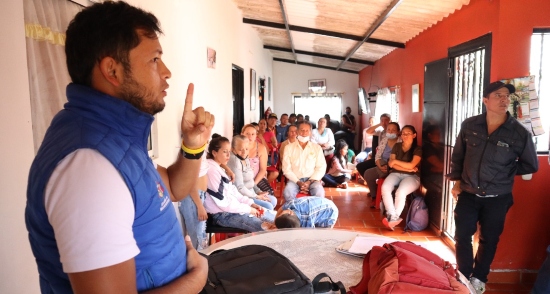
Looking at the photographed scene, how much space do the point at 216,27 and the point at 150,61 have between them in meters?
3.75

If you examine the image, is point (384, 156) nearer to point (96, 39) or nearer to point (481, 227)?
point (481, 227)

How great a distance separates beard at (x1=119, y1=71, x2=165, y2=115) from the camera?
83cm

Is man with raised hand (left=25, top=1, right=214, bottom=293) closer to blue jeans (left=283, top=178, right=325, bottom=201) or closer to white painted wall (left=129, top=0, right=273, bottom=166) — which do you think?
white painted wall (left=129, top=0, right=273, bottom=166)

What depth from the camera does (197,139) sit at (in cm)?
120

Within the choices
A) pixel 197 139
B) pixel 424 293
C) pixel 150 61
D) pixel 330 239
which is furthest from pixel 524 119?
pixel 150 61

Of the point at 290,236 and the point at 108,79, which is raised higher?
the point at 108,79

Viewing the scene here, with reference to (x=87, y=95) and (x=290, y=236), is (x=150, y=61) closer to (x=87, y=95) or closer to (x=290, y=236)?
(x=87, y=95)

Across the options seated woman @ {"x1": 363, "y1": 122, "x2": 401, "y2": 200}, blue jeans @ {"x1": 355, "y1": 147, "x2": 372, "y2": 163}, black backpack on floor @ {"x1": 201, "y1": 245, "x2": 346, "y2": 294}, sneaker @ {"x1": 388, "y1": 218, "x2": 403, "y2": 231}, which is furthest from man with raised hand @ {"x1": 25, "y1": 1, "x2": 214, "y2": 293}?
blue jeans @ {"x1": 355, "y1": 147, "x2": 372, "y2": 163}

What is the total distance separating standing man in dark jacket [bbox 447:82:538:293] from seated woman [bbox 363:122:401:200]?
7.06 ft

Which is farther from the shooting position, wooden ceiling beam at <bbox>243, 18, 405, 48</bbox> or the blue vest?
wooden ceiling beam at <bbox>243, 18, 405, 48</bbox>

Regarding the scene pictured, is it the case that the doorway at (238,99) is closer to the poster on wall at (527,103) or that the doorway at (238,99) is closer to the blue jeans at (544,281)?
the poster on wall at (527,103)

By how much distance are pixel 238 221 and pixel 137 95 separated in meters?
2.28

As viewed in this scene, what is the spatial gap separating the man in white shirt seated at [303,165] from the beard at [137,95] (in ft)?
12.3

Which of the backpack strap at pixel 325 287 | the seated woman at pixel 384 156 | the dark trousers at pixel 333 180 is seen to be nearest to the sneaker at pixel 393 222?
the seated woman at pixel 384 156
